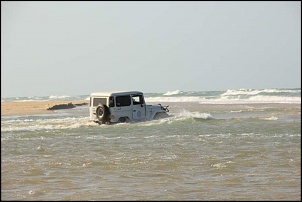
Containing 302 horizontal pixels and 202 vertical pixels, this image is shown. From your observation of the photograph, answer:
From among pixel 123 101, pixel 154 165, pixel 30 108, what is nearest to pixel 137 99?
pixel 123 101

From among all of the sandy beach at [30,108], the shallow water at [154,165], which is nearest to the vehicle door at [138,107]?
the shallow water at [154,165]

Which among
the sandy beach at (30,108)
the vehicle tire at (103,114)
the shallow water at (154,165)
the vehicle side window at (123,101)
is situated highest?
the vehicle side window at (123,101)

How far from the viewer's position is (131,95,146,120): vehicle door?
2166cm

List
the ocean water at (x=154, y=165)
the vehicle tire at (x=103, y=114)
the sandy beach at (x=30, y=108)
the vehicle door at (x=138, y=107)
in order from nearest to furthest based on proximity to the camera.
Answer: the ocean water at (x=154, y=165), the vehicle tire at (x=103, y=114), the vehicle door at (x=138, y=107), the sandy beach at (x=30, y=108)

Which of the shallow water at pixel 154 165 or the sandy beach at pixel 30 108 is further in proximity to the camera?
the sandy beach at pixel 30 108

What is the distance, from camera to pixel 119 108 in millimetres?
21359

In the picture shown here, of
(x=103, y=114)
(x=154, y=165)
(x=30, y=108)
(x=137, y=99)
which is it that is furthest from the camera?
(x=30, y=108)

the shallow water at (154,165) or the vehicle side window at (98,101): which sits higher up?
the vehicle side window at (98,101)

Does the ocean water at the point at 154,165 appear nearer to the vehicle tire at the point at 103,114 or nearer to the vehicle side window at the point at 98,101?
the vehicle tire at the point at 103,114

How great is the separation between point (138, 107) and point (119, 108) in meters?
0.99

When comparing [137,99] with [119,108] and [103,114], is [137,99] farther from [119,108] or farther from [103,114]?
[103,114]

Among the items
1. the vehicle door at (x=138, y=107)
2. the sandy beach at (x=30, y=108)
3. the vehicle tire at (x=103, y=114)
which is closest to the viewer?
the vehicle tire at (x=103, y=114)

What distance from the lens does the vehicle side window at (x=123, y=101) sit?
21.3 metres

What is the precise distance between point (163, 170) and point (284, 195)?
113 inches
